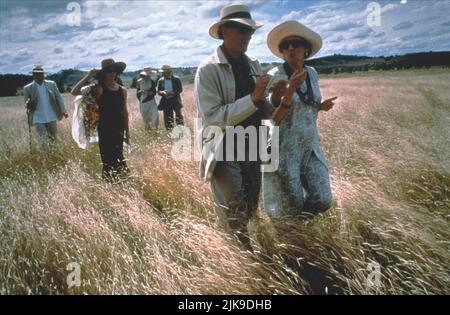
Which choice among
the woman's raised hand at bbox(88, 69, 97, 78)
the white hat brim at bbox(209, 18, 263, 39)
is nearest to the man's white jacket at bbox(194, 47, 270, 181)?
the white hat brim at bbox(209, 18, 263, 39)

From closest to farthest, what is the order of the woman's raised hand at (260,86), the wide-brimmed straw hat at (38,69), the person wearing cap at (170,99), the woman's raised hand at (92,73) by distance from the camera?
the woman's raised hand at (260,86), the woman's raised hand at (92,73), the wide-brimmed straw hat at (38,69), the person wearing cap at (170,99)

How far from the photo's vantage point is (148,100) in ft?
31.6

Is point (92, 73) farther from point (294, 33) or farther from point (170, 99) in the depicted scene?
point (170, 99)

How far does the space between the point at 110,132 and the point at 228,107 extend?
3.02 metres

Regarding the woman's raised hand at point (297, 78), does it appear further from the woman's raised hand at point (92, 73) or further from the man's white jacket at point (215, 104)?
the woman's raised hand at point (92, 73)

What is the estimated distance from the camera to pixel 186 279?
2443 mm

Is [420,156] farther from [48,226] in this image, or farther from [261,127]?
[48,226]

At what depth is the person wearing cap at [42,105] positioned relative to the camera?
283 inches

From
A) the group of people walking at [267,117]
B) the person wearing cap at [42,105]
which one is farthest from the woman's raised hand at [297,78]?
the person wearing cap at [42,105]

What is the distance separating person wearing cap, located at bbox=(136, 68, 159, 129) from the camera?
31.7 feet

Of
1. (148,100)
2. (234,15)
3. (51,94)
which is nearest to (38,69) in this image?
(51,94)

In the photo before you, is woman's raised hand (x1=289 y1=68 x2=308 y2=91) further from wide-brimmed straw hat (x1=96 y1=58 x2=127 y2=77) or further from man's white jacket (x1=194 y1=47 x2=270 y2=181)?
wide-brimmed straw hat (x1=96 y1=58 x2=127 y2=77)

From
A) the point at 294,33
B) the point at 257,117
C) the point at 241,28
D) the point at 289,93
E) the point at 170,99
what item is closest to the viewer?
the point at 289,93
